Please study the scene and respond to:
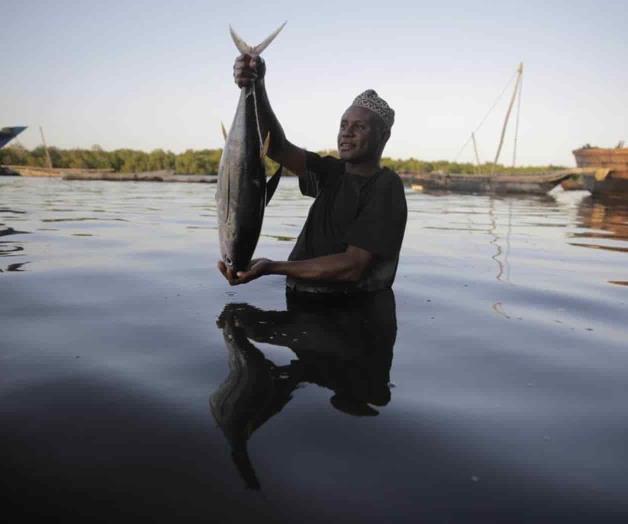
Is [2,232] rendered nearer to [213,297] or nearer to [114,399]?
[213,297]

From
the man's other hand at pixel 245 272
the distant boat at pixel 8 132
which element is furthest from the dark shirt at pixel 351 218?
the distant boat at pixel 8 132

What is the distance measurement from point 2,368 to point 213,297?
198cm

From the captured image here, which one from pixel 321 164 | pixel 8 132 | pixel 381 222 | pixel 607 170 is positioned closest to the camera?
pixel 381 222

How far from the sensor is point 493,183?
34.6m

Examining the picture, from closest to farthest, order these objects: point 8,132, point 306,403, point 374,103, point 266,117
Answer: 1. point 306,403
2. point 266,117
3. point 374,103
4. point 8,132

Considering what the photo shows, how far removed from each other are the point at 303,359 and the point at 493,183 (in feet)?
113

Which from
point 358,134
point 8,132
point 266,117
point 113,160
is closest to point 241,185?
point 266,117

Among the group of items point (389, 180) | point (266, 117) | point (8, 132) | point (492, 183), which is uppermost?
point (8, 132)

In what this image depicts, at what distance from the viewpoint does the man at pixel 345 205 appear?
139 inches

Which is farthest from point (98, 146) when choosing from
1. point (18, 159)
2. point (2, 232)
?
point (2, 232)

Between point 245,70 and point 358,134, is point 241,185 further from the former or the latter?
point 358,134

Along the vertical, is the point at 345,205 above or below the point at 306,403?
above

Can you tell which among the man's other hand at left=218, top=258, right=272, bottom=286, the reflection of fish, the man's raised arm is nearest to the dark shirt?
the man's raised arm

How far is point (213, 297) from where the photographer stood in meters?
4.50
